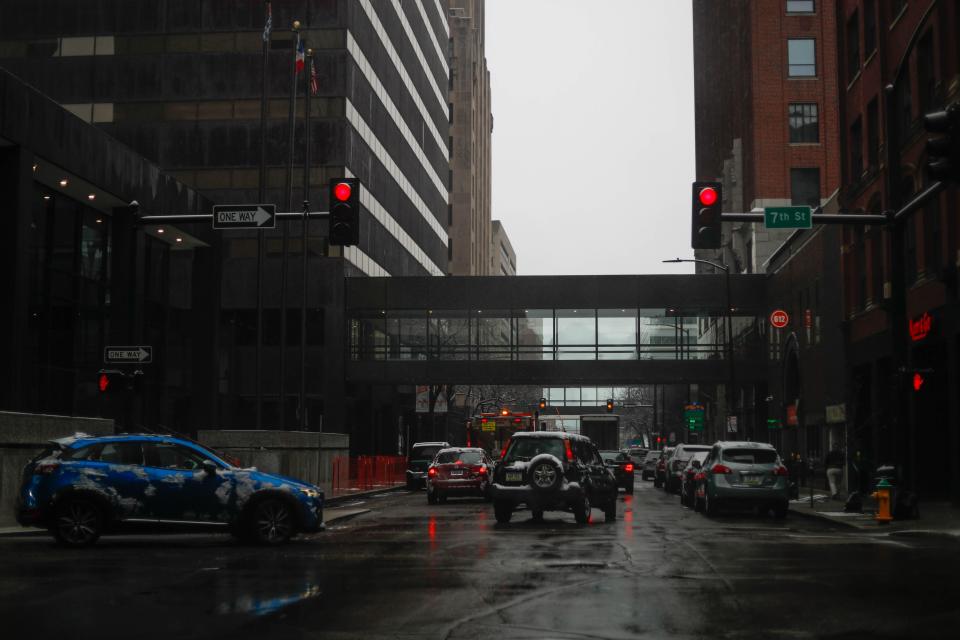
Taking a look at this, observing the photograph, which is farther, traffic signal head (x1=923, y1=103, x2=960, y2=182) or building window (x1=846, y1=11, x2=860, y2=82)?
building window (x1=846, y1=11, x2=860, y2=82)

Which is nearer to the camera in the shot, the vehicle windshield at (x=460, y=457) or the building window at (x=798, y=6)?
the vehicle windshield at (x=460, y=457)

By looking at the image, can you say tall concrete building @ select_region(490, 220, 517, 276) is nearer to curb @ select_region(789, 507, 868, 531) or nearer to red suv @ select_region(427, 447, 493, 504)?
red suv @ select_region(427, 447, 493, 504)

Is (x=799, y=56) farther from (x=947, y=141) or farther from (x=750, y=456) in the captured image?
(x=947, y=141)

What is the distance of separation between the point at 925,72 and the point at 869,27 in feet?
21.5

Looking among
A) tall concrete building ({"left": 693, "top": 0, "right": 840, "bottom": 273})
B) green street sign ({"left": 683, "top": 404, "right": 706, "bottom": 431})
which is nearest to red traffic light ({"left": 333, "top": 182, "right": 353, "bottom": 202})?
green street sign ({"left": 683, "top": 404, "right": 706, "bottom": 431})

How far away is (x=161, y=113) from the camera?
59562mm

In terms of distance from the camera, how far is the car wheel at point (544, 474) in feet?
74.2

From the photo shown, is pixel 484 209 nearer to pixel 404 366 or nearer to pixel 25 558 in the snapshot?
pixel 404 366

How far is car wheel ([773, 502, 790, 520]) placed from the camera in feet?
87.0

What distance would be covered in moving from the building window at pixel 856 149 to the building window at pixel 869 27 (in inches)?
91.7

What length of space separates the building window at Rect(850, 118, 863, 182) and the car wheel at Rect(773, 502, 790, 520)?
15.0 m

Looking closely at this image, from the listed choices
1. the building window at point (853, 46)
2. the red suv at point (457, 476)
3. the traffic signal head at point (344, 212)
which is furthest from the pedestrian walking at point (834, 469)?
the traffic signal head at point (344, 212)

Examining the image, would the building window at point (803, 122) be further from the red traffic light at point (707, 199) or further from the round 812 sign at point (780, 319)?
the red traffic light at point (707, 199)

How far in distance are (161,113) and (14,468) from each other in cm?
4097
